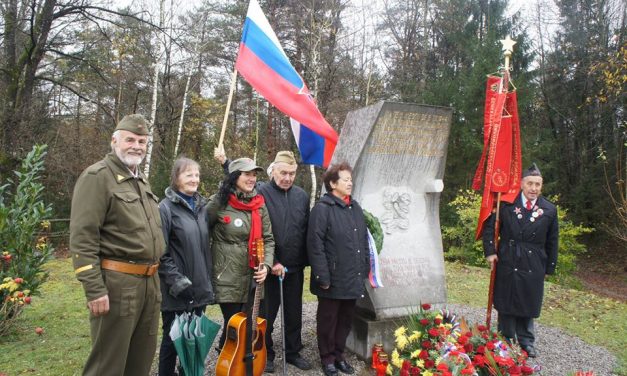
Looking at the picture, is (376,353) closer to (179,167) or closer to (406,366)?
(406,366)

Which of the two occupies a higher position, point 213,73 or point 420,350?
point 213,73

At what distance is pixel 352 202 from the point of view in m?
4.23

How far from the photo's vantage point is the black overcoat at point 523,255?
466 centimetres

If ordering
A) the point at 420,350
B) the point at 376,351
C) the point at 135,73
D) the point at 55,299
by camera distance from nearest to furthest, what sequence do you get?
the point at 420,350 < the point at 376,351 < the point at 55,299 < the point at 135,73

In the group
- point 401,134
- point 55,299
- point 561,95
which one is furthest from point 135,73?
point 561,95

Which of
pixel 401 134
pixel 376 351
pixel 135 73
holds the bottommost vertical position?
pixel 376 351

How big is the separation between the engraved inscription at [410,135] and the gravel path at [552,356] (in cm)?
205

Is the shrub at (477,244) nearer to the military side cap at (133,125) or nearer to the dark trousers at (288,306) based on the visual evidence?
the dark trousers at (288,306)

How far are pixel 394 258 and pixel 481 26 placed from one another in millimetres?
18614

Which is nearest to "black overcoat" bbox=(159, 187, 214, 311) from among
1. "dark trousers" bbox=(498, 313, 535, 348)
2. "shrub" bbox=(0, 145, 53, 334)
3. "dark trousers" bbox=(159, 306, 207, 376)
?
"dark trousers" bbox=(159, 306, 207, 376)

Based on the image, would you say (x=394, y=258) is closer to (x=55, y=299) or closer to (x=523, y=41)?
(x=55, y=299)

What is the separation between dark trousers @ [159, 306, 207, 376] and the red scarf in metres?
0.53

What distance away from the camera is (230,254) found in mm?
3809

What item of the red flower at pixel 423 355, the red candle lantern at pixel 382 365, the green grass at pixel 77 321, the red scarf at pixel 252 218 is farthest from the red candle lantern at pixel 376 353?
the green grass at pixel 77 321
